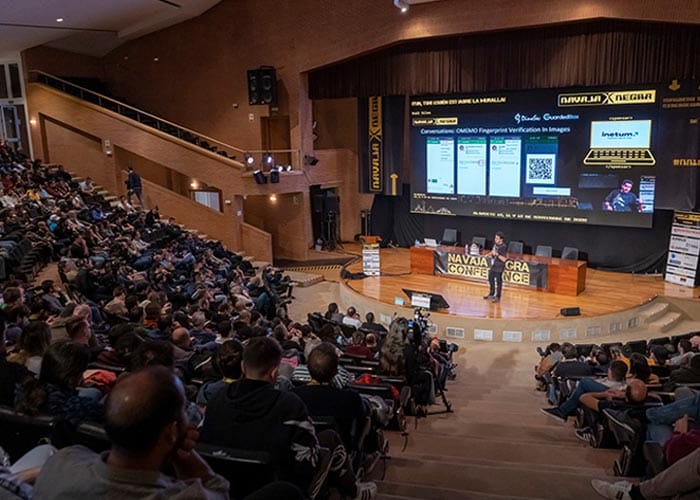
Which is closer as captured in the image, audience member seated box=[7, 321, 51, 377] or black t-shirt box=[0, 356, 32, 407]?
black t-shirt box=[0, 356, 32, 407]

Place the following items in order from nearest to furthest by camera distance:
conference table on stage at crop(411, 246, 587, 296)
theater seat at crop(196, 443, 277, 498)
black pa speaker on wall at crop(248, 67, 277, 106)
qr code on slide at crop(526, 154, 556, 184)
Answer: theater seat at crop(196, 443, 277, 498)
conference table on stage at crop(411, 246, 587, 296)
qr code on slide at crop(526, 154, 556, 184)
black pa speaker on wall at crop(248, 67, 277, 106)

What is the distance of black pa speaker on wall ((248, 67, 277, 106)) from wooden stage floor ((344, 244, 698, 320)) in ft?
19.2

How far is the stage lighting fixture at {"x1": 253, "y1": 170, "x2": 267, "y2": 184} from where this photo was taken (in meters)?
Answer: 16.9

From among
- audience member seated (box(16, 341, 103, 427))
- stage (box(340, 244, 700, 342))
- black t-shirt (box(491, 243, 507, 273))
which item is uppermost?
audience member seated (box(16, 341, 103, 427))

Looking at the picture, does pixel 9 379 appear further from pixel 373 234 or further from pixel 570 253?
pixel 373 234

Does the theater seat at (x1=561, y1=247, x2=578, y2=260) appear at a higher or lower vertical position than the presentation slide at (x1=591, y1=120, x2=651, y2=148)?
lower

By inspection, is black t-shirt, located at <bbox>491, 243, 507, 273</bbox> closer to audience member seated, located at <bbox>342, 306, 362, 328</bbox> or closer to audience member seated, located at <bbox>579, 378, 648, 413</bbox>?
audience member seated, located at <bbox>342, 306, 362, 328</bbox>

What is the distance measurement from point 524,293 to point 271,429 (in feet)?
37.5

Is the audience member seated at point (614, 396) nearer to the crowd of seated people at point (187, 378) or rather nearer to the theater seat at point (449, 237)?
the crowd of seated people at point (187, 378)

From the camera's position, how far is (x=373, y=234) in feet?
63.4

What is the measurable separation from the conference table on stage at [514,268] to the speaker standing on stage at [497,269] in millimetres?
939

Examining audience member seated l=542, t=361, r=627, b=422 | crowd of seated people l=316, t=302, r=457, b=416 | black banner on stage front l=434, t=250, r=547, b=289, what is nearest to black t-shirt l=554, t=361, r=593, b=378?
audience member seated l=542, t=361, r=627, b=422

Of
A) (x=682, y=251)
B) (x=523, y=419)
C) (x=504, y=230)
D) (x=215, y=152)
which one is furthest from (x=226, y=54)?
(x=523, y=419)

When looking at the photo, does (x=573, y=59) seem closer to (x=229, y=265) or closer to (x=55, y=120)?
(x=229, y=265)
